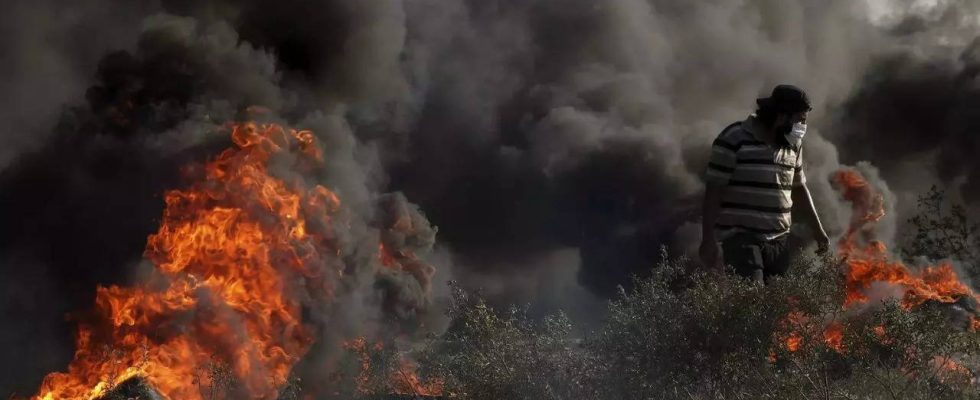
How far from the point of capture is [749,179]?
6.16 metres

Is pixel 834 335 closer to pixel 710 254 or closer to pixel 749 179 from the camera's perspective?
pixel 710 254

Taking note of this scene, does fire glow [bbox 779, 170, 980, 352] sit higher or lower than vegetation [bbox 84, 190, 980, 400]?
higher

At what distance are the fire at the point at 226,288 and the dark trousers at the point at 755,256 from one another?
5312 millimetres

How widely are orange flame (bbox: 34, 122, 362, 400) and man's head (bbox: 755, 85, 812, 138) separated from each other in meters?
5.84

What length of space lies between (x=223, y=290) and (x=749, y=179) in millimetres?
6734

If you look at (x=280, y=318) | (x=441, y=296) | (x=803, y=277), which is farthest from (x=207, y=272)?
(x=803, y=277)

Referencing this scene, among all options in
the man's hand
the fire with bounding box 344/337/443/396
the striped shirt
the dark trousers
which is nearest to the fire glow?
the dark trousers

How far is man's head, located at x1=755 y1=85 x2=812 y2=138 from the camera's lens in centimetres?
612

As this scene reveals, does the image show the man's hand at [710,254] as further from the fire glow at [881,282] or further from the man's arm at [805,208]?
the man's arm at [805,208]

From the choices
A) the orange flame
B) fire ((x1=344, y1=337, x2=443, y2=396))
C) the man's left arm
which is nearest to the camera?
the man's left arm

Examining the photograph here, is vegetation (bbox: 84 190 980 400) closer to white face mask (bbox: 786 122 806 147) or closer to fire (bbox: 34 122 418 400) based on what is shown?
white face mask (bbox: 786 122 806 147)

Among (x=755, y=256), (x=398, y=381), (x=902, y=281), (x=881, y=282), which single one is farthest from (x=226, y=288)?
(x=902, y=281)

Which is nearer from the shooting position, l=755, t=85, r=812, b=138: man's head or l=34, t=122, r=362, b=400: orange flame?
l=755, t=85, r=812, b=138: man's head

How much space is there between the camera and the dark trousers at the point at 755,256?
6074 mm
